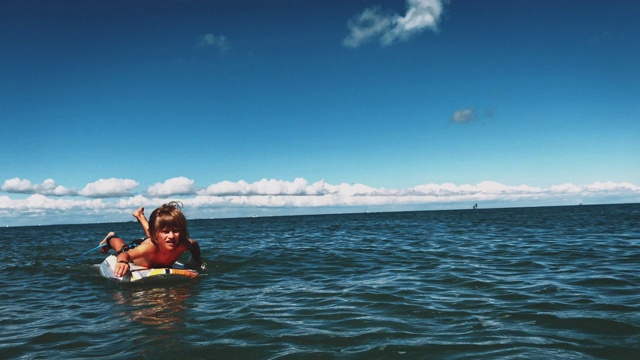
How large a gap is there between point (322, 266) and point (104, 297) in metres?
5.83

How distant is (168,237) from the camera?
28.3 feet

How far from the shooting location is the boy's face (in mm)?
8547

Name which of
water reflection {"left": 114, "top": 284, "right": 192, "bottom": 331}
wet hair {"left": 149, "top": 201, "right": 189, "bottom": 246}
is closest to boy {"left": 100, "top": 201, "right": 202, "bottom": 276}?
wet hair {"left": 149, "top": 201, "right": 189, "bottom": 246}

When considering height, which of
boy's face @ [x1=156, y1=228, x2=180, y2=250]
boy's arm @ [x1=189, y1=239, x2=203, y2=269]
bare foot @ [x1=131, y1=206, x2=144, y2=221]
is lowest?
boy's arm @ [x1=189, y1=239, x2=203, y2=269]

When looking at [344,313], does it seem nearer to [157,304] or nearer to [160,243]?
[157,304]

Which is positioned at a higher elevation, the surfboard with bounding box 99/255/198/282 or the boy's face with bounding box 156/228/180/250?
the boy's face with bounding box 156/228/180/250

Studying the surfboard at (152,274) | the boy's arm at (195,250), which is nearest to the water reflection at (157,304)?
the surfboard at (152,274)

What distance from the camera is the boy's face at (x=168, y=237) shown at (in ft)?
28.0

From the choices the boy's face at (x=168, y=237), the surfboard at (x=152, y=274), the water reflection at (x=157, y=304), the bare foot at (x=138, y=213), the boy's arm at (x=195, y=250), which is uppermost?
the bare foot at (x=138, y=213)

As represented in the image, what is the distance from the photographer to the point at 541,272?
9805 millimetres

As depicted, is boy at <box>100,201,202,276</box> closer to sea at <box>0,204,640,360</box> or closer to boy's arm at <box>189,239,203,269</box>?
boy's arm at <box>189,239,203,269</box>

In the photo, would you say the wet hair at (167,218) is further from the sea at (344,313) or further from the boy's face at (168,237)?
the sea at (344,313)

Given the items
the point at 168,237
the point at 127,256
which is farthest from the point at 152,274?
the point at 168,237

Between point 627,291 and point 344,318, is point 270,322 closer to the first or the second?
point 344,318
